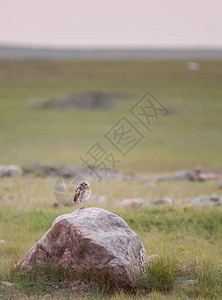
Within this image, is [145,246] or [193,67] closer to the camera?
[145,246]

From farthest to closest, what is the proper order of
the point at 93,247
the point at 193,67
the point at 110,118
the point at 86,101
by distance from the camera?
the point at 193,67
the point at 86,101
the point at 110,118
the point at 93,247

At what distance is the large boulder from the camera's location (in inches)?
239

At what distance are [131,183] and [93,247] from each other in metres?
10.7

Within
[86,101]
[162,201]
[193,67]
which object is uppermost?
[193,67]

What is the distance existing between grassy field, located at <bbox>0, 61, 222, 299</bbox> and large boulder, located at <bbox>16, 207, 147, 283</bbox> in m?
0.19

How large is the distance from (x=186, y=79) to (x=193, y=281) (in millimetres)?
78666

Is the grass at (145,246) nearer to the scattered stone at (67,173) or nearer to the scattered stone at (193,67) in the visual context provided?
the scattered stone at (67,173)

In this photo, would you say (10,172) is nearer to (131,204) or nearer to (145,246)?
(131,204)

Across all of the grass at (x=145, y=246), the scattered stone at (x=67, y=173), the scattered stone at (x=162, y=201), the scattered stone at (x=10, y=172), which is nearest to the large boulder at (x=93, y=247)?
the grass at (x=145, y=246)

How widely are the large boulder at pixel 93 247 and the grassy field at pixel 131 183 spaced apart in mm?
192

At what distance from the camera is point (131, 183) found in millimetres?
16781

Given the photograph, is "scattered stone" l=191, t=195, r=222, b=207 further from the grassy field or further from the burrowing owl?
the burrowing owl

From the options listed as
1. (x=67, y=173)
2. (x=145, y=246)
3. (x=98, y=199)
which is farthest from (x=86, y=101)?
(x=145, y=246)

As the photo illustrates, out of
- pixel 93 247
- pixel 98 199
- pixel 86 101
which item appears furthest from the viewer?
pixel 86 101
